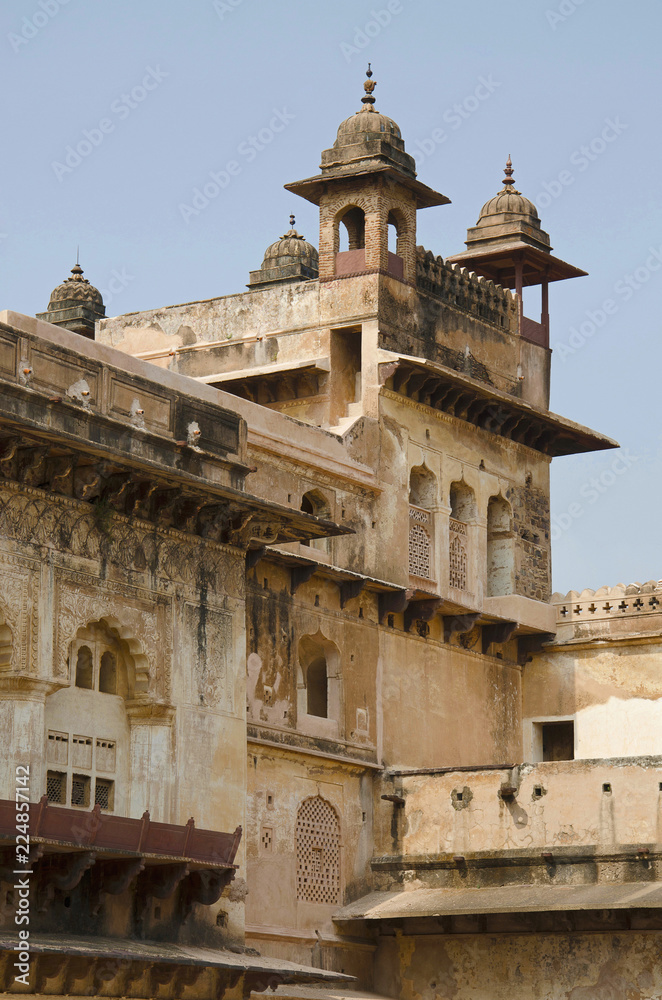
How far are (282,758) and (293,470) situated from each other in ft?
10.1

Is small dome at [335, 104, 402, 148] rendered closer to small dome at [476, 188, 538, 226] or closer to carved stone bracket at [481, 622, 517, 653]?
small dome at [476, 188, 538, 226]

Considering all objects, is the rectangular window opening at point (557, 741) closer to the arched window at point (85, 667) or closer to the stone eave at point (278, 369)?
the stone eave at point (278, 369)

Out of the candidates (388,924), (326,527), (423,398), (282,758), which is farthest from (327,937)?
(423,398)

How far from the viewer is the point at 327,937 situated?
1973 cm

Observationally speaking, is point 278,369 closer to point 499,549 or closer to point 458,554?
point 458,554

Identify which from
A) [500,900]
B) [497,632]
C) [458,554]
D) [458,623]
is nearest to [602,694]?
[497,632]

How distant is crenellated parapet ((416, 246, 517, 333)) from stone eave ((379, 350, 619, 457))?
1.21m

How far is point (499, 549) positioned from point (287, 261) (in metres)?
7.36

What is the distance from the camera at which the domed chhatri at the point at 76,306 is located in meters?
27.7

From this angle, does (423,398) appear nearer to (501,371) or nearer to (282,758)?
(501,371)

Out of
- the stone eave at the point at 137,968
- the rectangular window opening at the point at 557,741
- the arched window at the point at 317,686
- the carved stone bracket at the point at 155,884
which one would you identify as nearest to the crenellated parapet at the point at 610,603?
the rectangular window opening at the point at 557,741

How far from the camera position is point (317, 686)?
69.3ft

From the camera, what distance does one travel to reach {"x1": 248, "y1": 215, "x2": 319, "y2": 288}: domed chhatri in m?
28.3

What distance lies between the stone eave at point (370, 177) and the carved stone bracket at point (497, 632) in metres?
5.22
